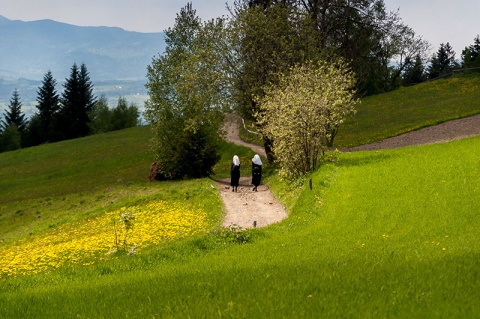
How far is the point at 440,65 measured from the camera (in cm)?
13188

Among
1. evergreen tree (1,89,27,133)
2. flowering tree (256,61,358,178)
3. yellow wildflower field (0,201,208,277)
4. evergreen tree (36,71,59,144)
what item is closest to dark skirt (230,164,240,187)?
flowering tree (256,61,358,178)

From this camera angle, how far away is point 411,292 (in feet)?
29.9

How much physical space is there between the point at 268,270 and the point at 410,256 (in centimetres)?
346

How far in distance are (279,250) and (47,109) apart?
116 meters

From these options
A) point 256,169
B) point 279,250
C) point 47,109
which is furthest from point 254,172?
point 47,109

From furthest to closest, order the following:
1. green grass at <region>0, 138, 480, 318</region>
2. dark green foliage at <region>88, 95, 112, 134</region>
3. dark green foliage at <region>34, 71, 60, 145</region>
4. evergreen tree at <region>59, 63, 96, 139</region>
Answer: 1. dark green foliage at <region>88, 95, 112, 134</region>
2. dark green foliage at <region>34, 71, 60, 145</region>
3. evergreen tree at <region>59, 63, 96, 139</region>
4. green grass at <region>0, 138, 480, 318</region>

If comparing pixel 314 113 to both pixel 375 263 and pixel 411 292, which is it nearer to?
pixel 375 263

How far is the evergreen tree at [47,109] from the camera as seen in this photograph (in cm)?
11838

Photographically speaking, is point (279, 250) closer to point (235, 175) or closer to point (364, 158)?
point (235, 175)

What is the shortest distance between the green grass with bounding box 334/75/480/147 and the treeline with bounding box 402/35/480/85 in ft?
26.7

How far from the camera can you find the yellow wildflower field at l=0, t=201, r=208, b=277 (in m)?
22.2

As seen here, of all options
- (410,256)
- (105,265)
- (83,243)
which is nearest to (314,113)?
(83,243)

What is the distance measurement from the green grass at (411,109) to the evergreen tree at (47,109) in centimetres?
7101

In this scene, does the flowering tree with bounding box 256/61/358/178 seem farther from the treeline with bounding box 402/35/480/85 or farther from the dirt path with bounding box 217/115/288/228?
the treeline with bounding box 402/35/480/85
